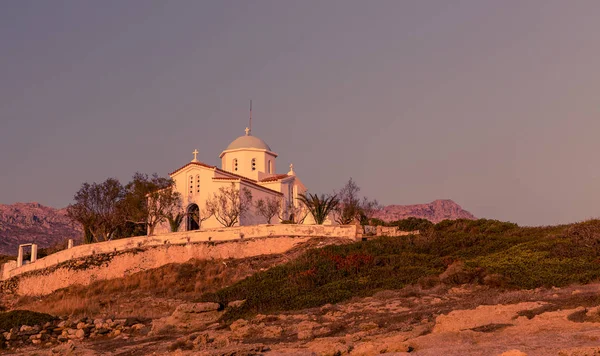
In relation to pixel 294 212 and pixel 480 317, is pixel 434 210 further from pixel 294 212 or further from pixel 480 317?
pixel 480 317

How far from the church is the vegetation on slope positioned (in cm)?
1792

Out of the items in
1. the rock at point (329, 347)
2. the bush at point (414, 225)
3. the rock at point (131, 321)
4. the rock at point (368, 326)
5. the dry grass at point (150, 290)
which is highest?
the bush at point (414, 225)

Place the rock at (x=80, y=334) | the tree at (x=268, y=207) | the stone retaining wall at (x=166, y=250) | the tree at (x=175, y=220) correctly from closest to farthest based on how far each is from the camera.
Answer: the rock at (x=80, y=334)
the stone retaining wall at (x=166, y=250)
the tree at (x=175, y=220)
the tree at (x=268, y=207)

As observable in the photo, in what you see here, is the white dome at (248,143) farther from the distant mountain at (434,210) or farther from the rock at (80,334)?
the distant mountain at (434,210)

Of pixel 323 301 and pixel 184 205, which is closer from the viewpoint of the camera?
pixel 323 301

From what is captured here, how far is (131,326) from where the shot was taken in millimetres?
24312

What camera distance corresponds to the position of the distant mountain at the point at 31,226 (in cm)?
12206

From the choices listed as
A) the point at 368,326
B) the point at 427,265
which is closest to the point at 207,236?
the point at 427,265

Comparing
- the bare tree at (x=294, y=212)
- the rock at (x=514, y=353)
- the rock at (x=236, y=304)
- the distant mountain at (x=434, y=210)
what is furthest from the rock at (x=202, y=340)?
the distant mountain at (x=434, y=210)

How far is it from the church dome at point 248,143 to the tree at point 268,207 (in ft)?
20.9

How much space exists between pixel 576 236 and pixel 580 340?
1838 cm

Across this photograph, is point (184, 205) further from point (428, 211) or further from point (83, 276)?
point (428, 211)

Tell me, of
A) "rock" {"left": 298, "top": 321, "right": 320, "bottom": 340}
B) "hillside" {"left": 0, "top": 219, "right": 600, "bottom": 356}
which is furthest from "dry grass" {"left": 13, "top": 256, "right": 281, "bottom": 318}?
"rock" {"left": 298, "top": 321, "right": 320, "bottom": 340}

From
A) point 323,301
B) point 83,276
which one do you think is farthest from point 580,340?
point 83,276
